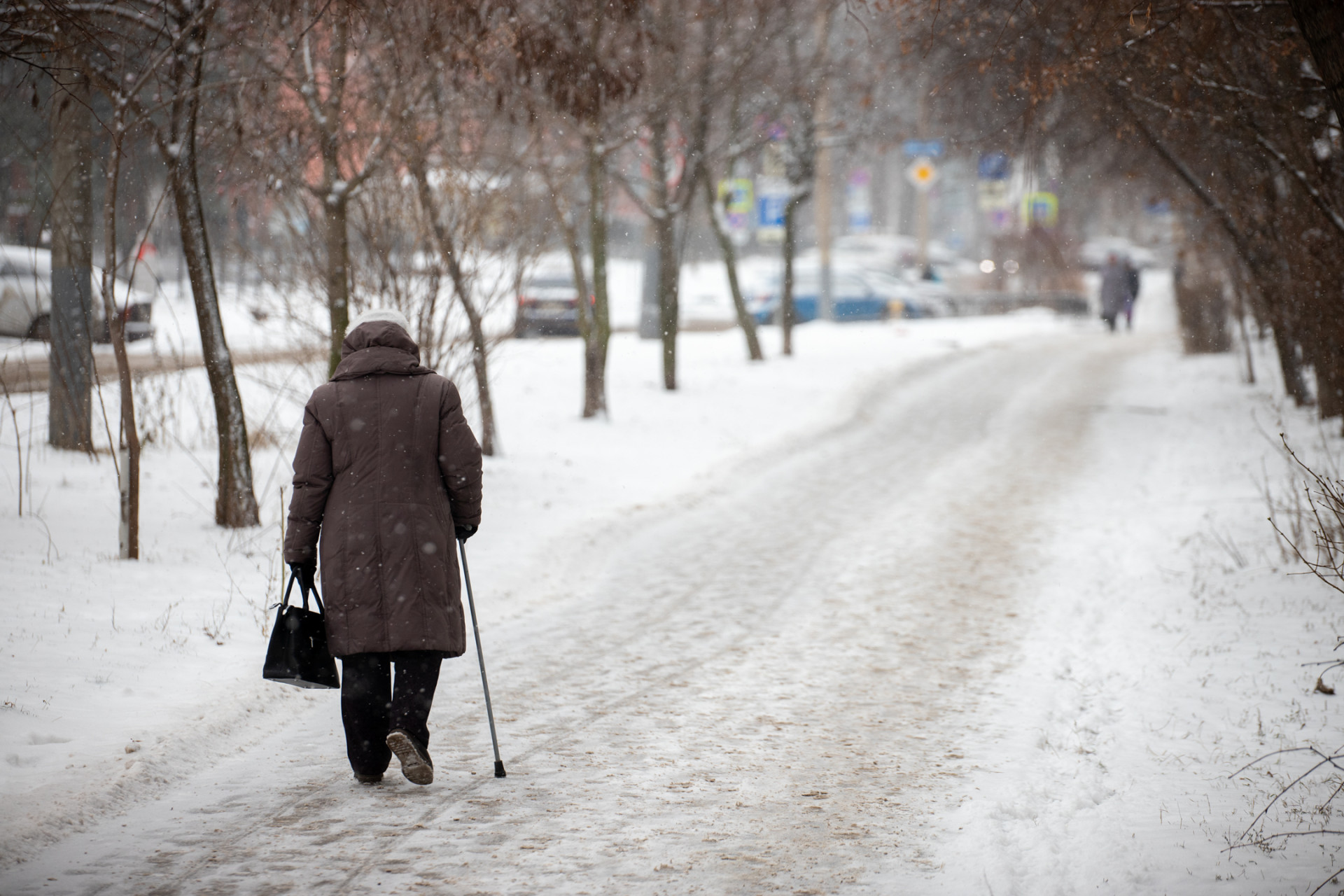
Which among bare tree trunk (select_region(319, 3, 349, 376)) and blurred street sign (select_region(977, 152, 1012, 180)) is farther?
blurred street sign (select_region(977, 152, 1012, 180))

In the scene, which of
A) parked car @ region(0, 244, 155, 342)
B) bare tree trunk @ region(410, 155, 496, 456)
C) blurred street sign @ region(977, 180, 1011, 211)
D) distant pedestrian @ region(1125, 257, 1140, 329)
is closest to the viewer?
parked car @ region(0, 244, 155, 342)

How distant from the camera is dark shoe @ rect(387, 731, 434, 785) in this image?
431cm

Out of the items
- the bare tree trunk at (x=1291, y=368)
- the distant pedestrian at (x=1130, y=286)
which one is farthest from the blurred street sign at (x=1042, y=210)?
the bare tree trunk at (x=1291, y=368)

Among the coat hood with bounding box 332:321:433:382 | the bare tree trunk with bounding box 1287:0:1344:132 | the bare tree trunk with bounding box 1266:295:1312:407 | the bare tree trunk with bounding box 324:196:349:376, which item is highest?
the bare tree trunk with bounding box 1287:0:1344:132

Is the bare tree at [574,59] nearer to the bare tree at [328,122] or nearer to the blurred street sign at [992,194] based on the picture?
the bare tree at [328,122]

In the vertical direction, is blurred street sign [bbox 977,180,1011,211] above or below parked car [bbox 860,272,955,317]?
above

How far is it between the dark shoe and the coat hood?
1.33 metres

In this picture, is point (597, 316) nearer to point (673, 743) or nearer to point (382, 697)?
point (673, 743)

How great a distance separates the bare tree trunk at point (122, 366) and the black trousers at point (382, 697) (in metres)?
3.28

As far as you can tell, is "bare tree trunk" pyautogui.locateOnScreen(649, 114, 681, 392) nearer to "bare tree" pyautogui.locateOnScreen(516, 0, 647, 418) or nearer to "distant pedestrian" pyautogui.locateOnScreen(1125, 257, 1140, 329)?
"bare tree" pyautogui.locateOnScreen(516, 0, 647, 418)

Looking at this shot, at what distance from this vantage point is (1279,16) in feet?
29.3

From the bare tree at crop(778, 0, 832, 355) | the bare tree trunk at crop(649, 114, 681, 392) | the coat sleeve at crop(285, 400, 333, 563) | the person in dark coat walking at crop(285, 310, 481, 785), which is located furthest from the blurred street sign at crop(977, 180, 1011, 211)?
the coat sleeve at crop(285, 400, 333, 563)

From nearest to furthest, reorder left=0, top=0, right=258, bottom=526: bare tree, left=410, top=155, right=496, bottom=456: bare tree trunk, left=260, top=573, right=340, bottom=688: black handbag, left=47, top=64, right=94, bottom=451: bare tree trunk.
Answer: left=260, top=573, right=340, bottom=688: black handbag
left=0, top=0, right=258, bottom=526: bare tree
left=47, top=64, right=94, bottom=451: bare tree trunk
left=410, top=155, right=496, bottom=456: bare tree trunk

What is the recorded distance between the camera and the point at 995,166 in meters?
17.8
